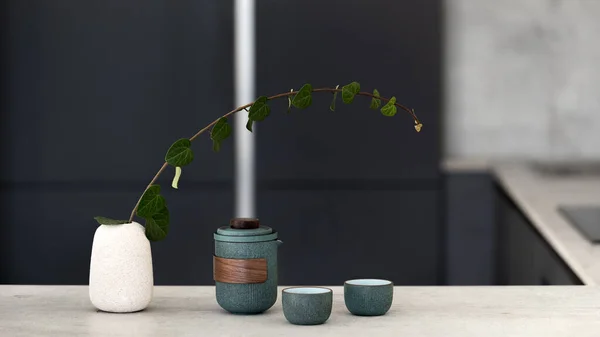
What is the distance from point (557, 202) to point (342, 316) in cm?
190

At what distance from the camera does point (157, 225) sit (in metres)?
1.71

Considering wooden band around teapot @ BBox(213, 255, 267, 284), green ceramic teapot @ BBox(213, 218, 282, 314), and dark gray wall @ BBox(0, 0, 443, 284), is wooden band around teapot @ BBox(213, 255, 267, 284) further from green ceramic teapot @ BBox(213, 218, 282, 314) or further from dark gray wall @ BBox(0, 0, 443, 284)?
dark gray wall @ BBox(0, 0, 443, 284)

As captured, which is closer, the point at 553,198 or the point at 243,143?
the point at 553,198

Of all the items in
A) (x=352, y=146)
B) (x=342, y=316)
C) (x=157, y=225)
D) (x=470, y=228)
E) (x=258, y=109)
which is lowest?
(x=470, y=228)

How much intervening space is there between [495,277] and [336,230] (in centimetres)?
74

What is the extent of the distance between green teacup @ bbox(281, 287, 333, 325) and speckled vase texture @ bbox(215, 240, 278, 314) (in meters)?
0.09

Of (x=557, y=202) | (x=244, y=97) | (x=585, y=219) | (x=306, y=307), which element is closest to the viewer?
(x=306, y=307)

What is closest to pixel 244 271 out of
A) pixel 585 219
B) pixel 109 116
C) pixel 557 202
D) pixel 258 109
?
pixel 258 109

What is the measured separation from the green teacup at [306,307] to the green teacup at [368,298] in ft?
0.23

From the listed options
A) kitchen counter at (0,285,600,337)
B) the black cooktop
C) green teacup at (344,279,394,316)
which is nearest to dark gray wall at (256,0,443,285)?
the black cooktop

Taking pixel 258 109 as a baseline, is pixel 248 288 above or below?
below

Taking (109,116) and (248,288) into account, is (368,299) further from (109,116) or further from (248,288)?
(109,116)

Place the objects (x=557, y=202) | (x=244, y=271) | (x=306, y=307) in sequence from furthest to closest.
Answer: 1. (x=557, y=202)
2. (x=244, y=271)
3. (x=306, y=307)

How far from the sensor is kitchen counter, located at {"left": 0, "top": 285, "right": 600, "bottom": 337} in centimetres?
154
